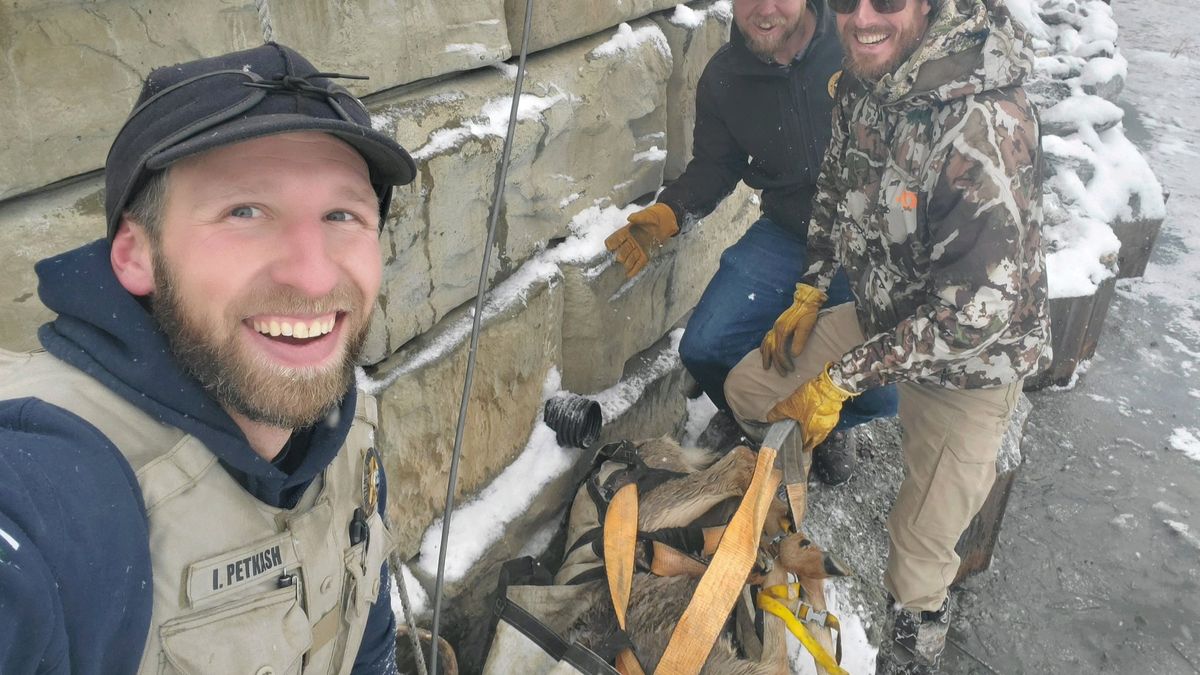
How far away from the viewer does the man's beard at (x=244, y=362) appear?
38.4 inches

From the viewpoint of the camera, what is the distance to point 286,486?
3.55 feet

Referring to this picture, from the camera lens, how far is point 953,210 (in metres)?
1.83

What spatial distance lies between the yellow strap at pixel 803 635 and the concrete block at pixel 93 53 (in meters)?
1.57

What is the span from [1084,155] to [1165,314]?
106 centimetres

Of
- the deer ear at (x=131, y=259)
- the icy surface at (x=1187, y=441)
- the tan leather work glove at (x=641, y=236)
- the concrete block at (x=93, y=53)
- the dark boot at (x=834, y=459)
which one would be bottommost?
the icy surface at (x=1187, y=441)

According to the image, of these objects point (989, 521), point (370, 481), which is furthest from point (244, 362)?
point (989, 521)

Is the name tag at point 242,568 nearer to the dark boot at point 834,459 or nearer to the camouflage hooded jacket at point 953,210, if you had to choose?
the camouflage hooded jacket at point 953,210

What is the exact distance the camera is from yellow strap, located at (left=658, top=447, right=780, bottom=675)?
1776 mm

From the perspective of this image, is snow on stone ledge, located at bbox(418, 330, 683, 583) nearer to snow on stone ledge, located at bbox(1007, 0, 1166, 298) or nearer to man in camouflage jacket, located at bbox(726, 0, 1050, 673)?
man in camouflage jacket, located at bbox(726, 0, 1050, 673)

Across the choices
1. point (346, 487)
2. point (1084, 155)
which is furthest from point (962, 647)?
point (1084, 155)

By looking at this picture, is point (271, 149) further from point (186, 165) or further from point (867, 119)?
point (867, 119)

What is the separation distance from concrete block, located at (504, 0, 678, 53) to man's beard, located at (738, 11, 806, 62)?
14.7 inches

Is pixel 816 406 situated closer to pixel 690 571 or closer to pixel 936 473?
pixel 936 473

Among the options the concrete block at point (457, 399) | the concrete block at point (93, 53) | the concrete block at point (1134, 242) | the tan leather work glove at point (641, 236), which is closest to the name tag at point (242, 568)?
the concrete block at point (93, 53)
